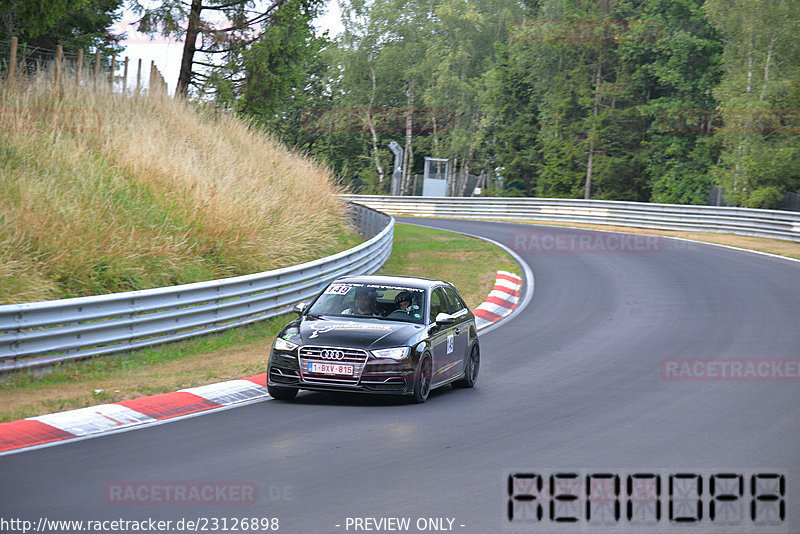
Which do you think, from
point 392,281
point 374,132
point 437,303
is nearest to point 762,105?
point 374,132

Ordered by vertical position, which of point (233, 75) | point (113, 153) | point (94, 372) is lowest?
point (94, 372)

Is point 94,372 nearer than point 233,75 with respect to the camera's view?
Yes

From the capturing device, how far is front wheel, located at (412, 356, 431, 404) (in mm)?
11180

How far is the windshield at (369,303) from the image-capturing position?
470 inches

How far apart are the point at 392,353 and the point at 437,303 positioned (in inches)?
75.1

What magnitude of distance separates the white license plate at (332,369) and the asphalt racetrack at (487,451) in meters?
0.42

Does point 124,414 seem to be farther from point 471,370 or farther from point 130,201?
point 130,201

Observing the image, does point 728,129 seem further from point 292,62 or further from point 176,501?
point 176,501

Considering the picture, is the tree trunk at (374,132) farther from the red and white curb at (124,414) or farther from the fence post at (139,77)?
the red and white curb at (124,414)

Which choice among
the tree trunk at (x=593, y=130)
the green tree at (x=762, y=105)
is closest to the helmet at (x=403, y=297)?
the green tree at (x=762, y=105)

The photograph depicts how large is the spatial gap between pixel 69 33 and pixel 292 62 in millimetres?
7868

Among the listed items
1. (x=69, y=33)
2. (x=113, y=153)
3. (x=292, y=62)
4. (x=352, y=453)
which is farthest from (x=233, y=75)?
(x=352, y=453)

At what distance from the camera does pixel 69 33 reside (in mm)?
34094

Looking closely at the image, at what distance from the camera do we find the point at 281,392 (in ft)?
36.6
